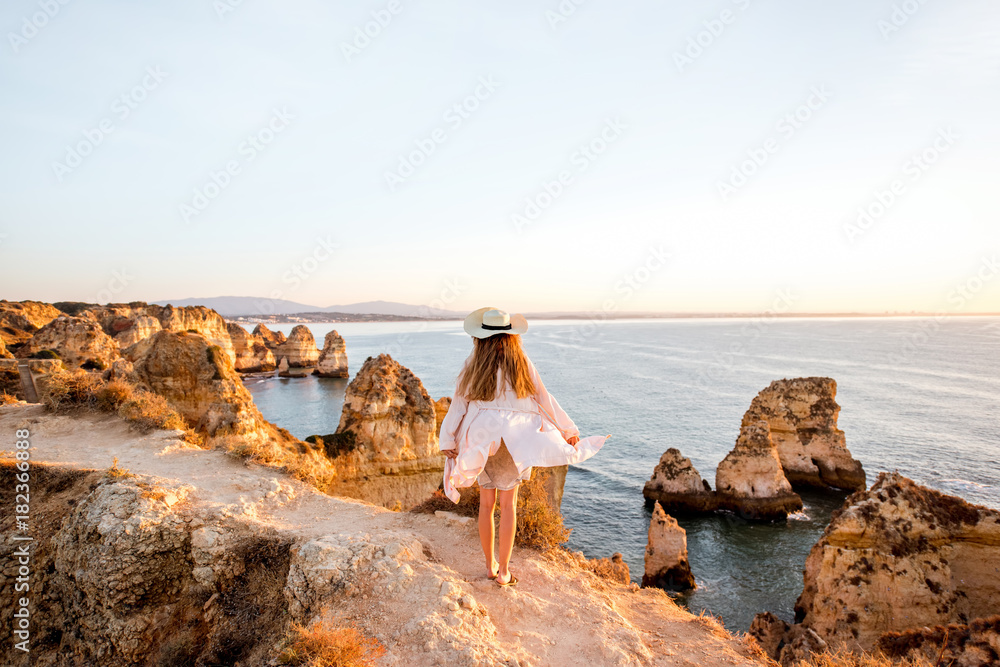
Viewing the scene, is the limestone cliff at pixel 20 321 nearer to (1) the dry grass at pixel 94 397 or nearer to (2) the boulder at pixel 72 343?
(2) the boulder at pixel 72 343

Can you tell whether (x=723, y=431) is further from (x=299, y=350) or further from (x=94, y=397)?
(x=299, y=350)

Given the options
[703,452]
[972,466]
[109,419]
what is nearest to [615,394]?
[703,452]

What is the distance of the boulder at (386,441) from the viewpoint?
16.2 metres

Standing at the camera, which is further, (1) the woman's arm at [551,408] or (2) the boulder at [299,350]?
(2) the boulder at [299,350]

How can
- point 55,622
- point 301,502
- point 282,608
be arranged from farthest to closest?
A: point 301,502, point 55,622, point 282,608

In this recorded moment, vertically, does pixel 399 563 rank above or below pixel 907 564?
above

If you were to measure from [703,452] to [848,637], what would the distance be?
87.6 ft

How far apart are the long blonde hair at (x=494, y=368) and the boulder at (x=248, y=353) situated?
74.9 meters

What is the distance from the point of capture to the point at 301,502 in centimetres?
729

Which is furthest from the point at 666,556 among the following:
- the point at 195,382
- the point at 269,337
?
the point at 269,337

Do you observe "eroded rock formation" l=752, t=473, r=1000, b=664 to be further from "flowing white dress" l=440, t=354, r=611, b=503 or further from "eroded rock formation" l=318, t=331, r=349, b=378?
"eroded rock formation" l=318, t=331, r=349, b=378

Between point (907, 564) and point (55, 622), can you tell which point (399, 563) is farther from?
point (907, 564)

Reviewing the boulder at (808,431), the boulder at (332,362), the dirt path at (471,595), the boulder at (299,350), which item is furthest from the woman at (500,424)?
the boulder at (299,350)

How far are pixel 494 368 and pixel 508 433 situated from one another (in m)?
0.63
